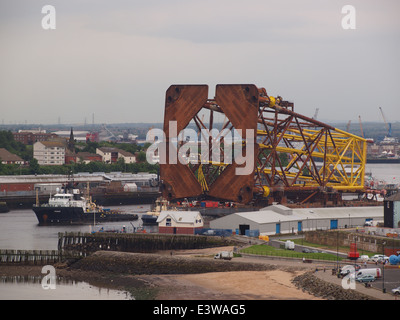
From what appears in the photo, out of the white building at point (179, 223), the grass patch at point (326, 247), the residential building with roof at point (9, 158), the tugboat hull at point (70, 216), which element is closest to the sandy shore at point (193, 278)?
the white building at point (179, 223)

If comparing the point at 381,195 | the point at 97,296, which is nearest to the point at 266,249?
the point at 97,296

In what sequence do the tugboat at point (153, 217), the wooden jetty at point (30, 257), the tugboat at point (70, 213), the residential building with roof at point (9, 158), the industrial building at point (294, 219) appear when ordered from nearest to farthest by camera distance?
1. the wooden jetty at point (30, 257)
2. the industrial building at point (294, 219)
3. the tugboat at point (153, 217)
4. the tugboat at point (70, 213)
5. the residential building with roof at point (9, 158)

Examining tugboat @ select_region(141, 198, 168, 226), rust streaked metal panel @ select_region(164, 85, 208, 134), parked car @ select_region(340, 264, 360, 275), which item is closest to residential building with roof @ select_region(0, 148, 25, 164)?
tugboat @ select_region(141, 198, 168, 226)

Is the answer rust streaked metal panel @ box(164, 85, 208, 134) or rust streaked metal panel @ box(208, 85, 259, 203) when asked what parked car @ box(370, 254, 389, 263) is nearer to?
rust streaked metal panel @ box(208, 85, 259, 203)

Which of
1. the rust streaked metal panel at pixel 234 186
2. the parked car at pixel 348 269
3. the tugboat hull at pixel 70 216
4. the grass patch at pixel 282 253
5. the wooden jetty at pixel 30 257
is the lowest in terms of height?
the wooden jetty at pixel 30 257

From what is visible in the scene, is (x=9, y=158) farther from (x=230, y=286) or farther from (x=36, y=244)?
(x=230, y=286)

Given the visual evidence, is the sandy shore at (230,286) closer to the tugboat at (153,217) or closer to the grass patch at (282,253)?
the grass patch at (282,253)

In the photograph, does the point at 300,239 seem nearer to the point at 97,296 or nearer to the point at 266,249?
the point at 266,249
